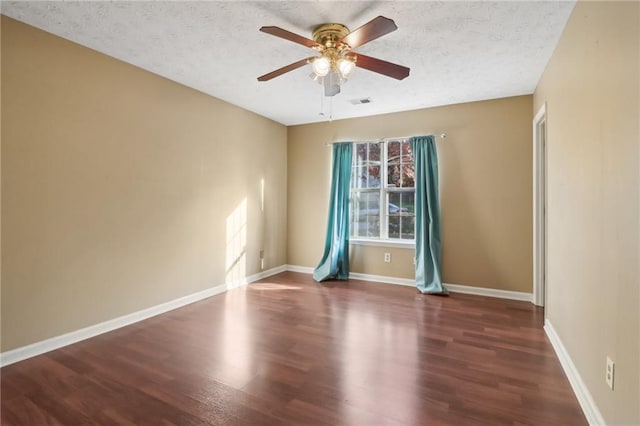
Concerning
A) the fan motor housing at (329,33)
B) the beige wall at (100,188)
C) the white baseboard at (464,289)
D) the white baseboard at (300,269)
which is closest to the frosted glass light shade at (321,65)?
the fan motor housing at (329,33)

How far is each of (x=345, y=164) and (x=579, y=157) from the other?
319 cm

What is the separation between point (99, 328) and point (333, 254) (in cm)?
301

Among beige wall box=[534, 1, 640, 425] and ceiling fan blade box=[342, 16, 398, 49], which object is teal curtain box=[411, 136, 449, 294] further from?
ceiling fan blade box=[342, 16, 398, 49]

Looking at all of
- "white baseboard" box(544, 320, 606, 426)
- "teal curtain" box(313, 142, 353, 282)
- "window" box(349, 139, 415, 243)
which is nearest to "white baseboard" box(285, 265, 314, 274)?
"teal curtain" box(313, 142, 353, 282)

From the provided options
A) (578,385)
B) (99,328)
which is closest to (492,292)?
(578,385)

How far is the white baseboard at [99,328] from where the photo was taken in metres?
2.40

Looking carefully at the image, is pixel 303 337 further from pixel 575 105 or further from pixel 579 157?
pixel 575 105

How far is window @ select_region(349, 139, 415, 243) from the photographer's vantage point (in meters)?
4.70

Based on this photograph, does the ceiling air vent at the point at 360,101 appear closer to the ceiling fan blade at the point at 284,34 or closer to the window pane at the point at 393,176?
the window pane at the point at 393,176

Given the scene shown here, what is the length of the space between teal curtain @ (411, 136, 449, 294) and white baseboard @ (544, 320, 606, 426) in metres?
1.62

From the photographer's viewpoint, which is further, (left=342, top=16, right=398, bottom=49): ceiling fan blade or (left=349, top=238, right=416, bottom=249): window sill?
(left=349, top=238, right=416, bottom=249): window sill

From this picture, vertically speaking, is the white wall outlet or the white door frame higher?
the white door frame

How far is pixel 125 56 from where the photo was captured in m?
2.95

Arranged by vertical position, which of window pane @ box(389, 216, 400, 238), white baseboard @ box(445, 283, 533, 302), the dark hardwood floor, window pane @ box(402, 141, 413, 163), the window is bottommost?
the dark hardwood floor
